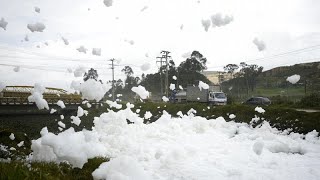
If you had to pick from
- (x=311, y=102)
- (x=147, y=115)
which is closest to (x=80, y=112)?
(x=147, y=115)

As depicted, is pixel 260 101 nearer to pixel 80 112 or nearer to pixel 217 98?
pixel 217 98

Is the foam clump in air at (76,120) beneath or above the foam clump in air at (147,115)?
beneath

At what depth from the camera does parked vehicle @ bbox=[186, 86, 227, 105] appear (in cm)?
4291

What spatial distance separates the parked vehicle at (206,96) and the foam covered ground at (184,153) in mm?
19589

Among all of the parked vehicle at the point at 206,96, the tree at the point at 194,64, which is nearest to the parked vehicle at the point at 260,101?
the parked vehicle at the point at 206,96

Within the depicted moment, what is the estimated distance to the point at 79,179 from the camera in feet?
32.1

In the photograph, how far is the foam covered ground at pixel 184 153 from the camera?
398 inches

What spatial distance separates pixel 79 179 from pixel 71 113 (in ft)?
131

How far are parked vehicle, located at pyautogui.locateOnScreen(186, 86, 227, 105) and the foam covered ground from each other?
64.3ft

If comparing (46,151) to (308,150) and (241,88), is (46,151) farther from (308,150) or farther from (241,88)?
(241,88)

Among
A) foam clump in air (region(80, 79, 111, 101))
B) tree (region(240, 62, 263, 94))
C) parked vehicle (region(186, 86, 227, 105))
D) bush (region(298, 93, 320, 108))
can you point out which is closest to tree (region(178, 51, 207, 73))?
tree (region(240, 62, 263, 94))

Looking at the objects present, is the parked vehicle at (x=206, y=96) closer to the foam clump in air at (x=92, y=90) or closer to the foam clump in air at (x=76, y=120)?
the foam clump in air at (x=76, y=120)

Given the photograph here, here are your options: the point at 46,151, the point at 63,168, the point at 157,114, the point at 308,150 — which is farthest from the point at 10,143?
the point at 157,114

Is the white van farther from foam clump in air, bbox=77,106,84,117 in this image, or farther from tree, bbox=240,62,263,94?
tree, bbox=240,62,263,94
